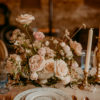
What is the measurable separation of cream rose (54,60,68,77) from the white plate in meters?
0.11

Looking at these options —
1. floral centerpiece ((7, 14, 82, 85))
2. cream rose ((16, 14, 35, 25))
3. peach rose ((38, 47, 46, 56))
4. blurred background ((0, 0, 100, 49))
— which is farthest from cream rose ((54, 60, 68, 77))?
blurred background ((0, 0, 100, 49))

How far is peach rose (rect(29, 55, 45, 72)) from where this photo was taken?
3.64ft

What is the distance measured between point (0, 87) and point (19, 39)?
1.12ft

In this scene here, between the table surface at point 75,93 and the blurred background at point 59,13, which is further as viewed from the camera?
the blurred background at point 59,13

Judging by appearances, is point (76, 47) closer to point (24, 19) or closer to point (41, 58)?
point (41, 58)

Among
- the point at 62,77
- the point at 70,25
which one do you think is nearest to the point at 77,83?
the point at 62,77

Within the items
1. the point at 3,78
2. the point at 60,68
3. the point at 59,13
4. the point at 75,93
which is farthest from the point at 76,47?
the point at 59,13

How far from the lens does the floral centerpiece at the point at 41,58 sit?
3.69 feet

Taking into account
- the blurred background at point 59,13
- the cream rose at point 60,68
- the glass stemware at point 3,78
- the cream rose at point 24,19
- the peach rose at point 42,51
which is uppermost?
the blurred background at point 59,13

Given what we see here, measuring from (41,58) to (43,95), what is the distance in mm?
216

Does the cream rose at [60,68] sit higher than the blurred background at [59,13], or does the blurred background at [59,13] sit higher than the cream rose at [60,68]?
the blurred background at [59,13]

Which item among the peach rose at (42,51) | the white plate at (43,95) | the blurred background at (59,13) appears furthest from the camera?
the blurred background at (59,13)

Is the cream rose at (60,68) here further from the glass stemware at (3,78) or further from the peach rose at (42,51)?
the glass stemware at (3,78)

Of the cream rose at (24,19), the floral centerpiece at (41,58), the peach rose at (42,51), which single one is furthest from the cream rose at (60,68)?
the cream rose at (24,19)
